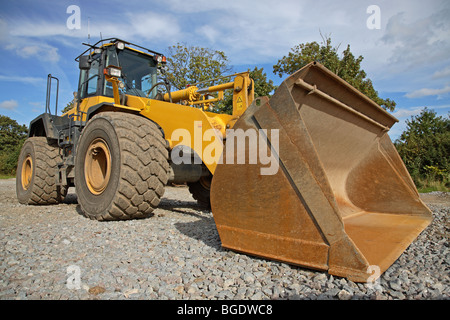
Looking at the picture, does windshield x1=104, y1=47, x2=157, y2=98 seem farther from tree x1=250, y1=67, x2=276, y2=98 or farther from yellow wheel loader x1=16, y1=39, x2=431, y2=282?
tree x1=250, y1=67, x2=276, y2=98

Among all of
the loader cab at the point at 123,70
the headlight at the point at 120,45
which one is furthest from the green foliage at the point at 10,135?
the headlight at the point at 120,45

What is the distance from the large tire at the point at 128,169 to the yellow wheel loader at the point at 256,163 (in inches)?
A: 0.5

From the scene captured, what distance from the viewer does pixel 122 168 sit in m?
3.50

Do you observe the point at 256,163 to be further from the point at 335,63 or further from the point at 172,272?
the point at 335,63

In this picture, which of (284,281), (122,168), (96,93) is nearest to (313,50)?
(96,93)

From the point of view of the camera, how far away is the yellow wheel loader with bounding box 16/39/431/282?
6.32 ft

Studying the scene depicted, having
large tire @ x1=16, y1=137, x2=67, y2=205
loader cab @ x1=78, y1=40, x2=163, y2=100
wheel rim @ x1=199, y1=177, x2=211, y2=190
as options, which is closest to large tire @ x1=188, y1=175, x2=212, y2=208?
wheel rim @ x1=199, y1=177, x2=211, y2=190

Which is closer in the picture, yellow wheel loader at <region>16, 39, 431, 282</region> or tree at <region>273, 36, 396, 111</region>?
yellow wheel loader at <region>16, 39, 431, 282</region>

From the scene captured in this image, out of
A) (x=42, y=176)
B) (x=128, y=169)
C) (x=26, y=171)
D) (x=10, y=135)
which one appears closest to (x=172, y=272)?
(x=128, y=169)

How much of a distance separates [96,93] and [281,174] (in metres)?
4.31

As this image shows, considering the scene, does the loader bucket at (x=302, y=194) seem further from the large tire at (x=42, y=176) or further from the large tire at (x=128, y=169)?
the large tire at (x=42, y=176)

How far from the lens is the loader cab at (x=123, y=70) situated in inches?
202

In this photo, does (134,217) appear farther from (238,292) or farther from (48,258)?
(238,292)

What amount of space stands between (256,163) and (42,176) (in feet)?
17.1
